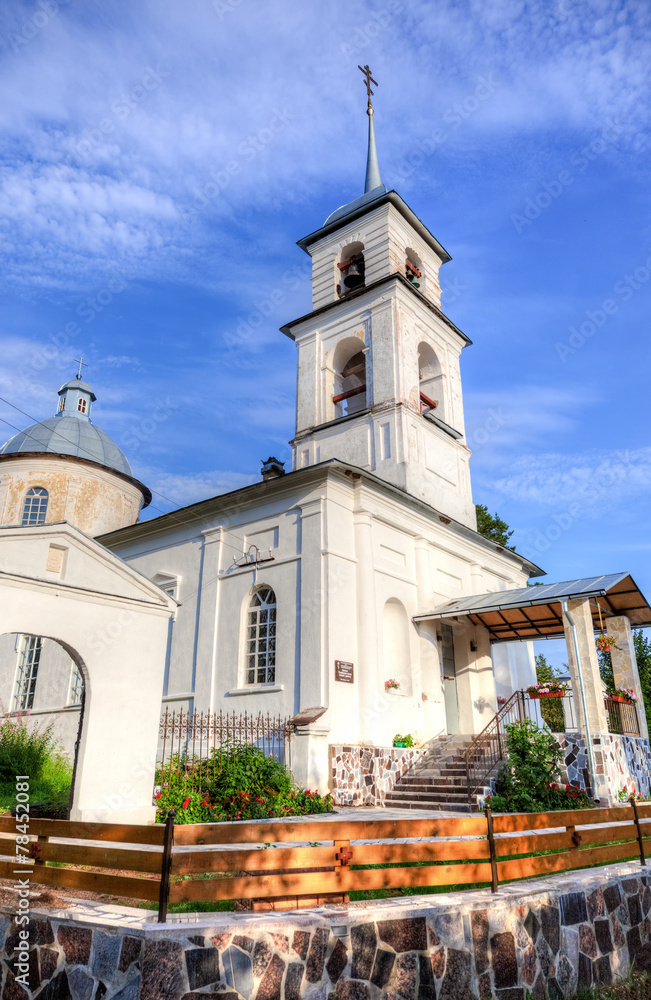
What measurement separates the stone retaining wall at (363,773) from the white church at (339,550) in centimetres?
23

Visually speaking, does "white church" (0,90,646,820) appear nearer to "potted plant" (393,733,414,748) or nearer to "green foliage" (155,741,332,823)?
"potted plant" (393,733,414,748)

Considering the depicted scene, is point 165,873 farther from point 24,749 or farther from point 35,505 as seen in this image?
point 35,505

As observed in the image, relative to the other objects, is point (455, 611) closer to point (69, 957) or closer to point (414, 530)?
point (414, 530)

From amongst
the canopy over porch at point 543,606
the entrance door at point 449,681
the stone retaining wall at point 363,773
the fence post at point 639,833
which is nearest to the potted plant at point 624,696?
the canopy over porch at point 543,606

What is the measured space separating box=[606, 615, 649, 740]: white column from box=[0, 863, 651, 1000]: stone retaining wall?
933cm

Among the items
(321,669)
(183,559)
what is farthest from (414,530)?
(183,559)

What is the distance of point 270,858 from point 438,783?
873 centimetres

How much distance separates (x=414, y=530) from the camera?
16.2 meters

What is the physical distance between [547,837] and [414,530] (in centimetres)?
1044

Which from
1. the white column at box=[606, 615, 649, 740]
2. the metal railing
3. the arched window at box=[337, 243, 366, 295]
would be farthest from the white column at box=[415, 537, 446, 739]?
the arched window at box=[337, 243, 366, 295]

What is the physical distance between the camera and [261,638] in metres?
14.7

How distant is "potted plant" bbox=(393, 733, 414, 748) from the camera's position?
13.6 metres

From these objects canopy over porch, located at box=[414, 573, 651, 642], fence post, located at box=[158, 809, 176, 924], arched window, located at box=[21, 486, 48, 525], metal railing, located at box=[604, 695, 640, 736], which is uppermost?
arched window, located at box=[21, 486, 48, 525]

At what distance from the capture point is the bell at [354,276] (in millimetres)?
21375
